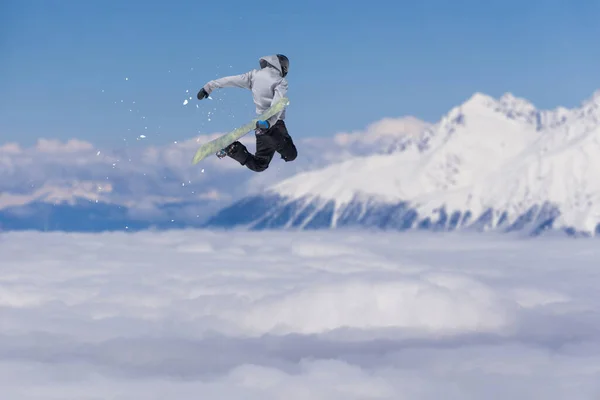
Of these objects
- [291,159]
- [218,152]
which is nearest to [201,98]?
[218,152]

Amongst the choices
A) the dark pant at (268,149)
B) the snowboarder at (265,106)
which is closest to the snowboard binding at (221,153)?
the snowboarder at (265,106)

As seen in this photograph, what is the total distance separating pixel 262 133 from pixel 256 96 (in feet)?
3.34

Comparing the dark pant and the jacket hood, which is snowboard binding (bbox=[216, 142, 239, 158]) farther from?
the jacket hood

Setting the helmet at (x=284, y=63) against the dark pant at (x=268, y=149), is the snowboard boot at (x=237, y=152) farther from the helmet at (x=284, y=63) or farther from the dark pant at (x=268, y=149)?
the helmet at (x=284, y=63)

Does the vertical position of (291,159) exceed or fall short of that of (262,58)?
it falls short

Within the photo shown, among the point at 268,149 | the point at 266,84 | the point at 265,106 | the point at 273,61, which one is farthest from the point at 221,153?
the point at 273,61

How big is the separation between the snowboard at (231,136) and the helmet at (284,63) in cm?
84

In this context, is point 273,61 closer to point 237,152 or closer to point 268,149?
point 268,149

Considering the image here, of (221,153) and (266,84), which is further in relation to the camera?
(221,153)

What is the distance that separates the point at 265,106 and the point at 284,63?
1.34 m

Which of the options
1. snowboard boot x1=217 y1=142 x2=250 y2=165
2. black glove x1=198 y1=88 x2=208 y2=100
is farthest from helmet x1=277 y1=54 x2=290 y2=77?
black glove x1=198 y1=88 x2=208 y2=100

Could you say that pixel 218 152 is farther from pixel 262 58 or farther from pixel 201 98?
pixel 262 58

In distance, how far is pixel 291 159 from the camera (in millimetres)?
22406

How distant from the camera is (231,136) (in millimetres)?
22500
